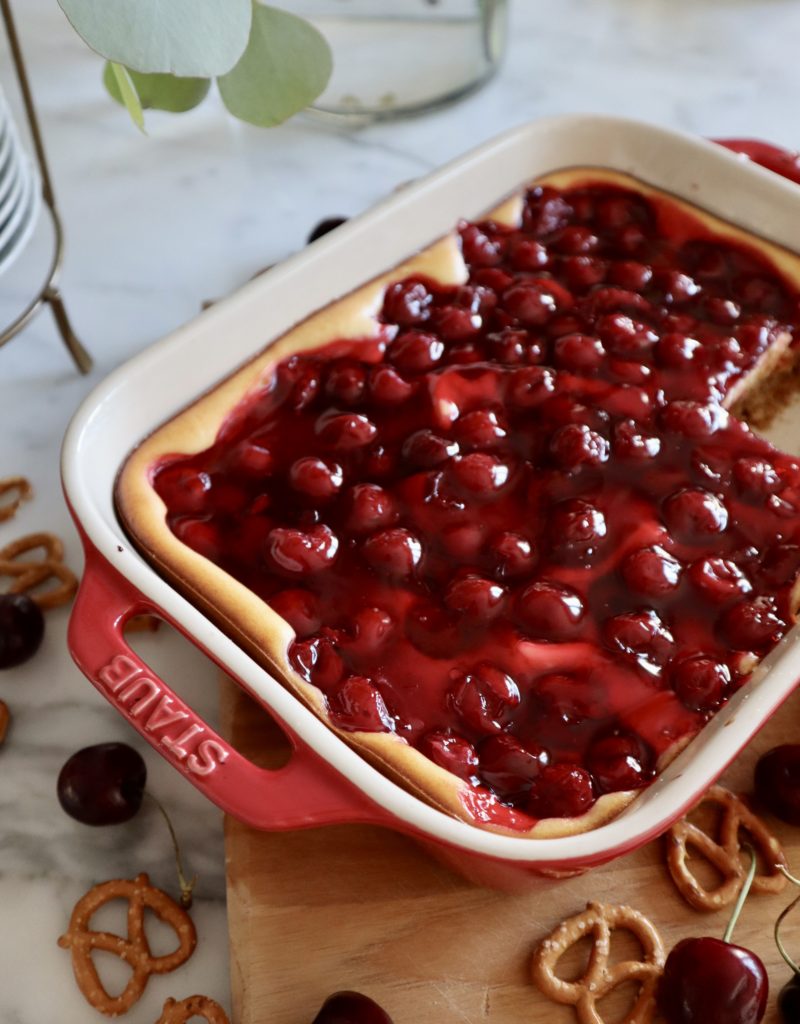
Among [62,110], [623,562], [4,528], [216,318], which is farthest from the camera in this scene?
[62,110]

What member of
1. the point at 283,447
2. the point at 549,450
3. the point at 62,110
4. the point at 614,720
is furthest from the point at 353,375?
the point at 62,110

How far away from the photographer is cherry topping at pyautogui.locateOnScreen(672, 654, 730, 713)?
978 millimetres

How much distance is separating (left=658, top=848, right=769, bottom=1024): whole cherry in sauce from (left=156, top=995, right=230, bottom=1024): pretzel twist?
1.21 ft

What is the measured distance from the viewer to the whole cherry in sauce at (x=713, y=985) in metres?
0.88

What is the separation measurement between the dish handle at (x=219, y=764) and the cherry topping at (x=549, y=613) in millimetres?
238

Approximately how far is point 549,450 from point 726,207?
1.45ft

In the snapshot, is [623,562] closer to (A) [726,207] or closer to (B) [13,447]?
(A) [726,207]

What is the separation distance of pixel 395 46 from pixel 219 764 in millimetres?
1236

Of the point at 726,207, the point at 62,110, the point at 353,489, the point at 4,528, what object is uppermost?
the point at 726,207

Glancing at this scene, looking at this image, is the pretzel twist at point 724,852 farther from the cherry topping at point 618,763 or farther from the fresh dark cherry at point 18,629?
the fresh dark cherry at point 18,629

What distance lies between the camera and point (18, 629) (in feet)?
3.78

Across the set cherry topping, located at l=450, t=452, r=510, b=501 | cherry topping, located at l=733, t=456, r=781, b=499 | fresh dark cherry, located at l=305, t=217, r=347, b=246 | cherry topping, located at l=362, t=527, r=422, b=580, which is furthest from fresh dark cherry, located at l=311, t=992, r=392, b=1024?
A: fresh dark cherry, located at l=305, t=217, r=347, b=246

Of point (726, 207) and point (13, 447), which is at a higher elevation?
point (726, 207)

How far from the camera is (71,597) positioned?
1.21 metres
